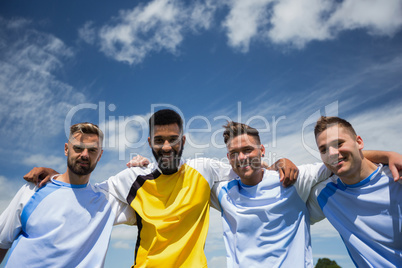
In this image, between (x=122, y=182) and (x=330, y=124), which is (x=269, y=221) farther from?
(x=122, y=182)

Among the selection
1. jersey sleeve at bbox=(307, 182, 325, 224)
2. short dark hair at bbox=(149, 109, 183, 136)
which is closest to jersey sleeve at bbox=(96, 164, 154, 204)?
short dark hair at bbox=(149, 109, 183, 136)

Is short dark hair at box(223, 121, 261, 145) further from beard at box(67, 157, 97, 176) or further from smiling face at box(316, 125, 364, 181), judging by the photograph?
beard at box(67, 157, 97, 176)

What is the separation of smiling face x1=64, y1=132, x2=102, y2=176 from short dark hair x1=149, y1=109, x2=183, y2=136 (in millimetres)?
1113

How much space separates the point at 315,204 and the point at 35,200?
5064 millimetres

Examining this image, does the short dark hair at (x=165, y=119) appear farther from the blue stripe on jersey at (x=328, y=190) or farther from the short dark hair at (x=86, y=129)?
the blue stripe on jersey at (x=328, y=190)

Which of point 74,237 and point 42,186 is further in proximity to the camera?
→ point 42,186

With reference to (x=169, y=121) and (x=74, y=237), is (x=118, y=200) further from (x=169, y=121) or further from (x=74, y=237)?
(x=169, y=121)

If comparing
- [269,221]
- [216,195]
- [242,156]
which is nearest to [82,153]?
[216,195]

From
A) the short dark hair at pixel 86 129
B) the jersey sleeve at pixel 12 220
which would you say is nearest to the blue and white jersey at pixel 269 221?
the short dark hair at pixel 86 129

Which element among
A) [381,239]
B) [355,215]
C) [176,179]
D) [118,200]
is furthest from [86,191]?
[381,239]

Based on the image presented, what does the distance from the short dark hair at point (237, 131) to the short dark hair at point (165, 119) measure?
925mm

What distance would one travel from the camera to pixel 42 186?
5633mm

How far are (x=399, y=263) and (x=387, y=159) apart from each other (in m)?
1.63

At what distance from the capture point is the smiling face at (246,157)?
5.47 metres
